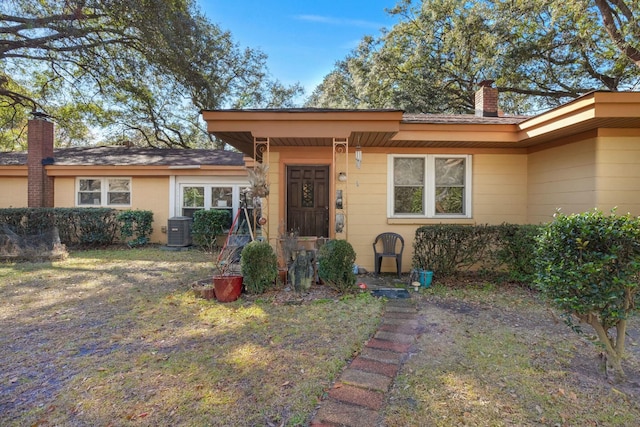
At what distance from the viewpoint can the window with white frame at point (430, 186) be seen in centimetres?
642

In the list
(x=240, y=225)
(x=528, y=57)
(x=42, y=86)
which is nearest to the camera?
(x=240, y=225)

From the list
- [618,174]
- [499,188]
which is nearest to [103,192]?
[499,188]

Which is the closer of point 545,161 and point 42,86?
point 545,161

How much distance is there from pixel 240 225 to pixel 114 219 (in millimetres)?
4515

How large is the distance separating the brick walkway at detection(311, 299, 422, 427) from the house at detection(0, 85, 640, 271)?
105 inches

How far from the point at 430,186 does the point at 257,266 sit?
3942 mm

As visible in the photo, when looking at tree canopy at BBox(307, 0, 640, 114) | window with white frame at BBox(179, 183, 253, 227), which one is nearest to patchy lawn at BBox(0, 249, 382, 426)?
window with white frame at BBox(179, 183, 253, 227)

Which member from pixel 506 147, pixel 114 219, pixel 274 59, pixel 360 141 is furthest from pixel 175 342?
pixel 274 59

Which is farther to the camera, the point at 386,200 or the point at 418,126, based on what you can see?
the point at 386,200

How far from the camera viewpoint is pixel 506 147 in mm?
6344

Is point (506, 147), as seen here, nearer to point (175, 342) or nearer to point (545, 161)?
point (545, 161)

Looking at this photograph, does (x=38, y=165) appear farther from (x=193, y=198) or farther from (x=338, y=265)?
(x=338, y=265)

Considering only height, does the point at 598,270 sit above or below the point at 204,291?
above

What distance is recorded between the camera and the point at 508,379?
2.57m
